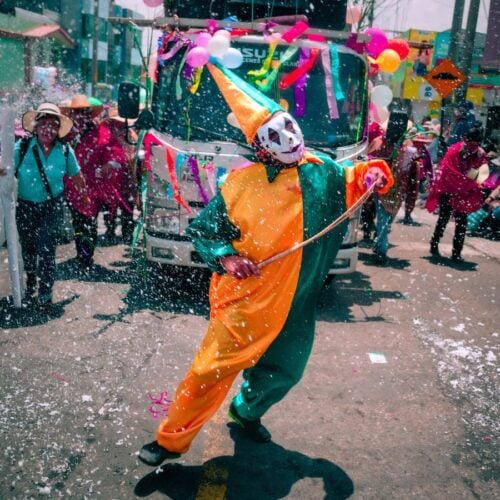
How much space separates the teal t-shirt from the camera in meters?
5.61

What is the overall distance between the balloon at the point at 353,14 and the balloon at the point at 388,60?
828mm

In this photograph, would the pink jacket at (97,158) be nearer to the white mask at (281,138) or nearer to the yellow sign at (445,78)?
the white mask at (281,138)

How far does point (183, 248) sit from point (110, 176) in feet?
8.81

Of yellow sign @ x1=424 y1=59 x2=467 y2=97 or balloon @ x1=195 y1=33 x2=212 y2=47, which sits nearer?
balloon @ x1=195 y1=33 x2=212 y2=47

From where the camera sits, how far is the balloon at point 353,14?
6.78 m

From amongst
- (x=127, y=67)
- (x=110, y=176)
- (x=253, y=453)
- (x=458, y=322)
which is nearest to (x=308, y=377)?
(x=253, y=453)

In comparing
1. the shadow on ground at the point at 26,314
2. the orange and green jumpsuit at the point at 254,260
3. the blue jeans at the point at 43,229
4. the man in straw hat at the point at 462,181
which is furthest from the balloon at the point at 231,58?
the man in straw hat at the point at 462,181

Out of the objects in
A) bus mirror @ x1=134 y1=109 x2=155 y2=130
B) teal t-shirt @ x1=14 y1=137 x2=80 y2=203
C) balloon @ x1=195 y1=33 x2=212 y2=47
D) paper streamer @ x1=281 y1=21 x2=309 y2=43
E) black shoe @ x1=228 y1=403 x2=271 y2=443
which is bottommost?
black shoe @ x1=228 y1=403 x2=271 y2=443

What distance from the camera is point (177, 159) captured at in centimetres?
579

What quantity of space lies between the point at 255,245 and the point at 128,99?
359 centimetres

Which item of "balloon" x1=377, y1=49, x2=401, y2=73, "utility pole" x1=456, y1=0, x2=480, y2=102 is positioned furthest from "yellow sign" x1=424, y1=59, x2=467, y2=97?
"balloon" x1=377, y1=49, x2=401, y2=73

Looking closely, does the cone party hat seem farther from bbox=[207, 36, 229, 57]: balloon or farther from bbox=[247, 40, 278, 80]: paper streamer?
bbox=[247, 40, 278, 80]: paper streamer

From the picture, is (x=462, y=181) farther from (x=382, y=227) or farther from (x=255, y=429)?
(x=255, y=429)

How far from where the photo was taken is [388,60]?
6.07 meters
